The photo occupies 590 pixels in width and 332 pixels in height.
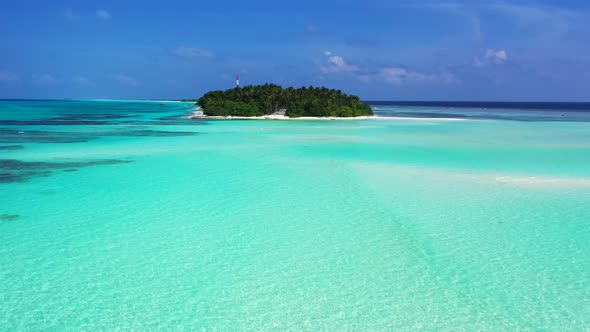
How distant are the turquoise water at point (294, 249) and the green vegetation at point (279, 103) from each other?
40.5 meters

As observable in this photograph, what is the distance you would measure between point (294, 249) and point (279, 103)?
2042 inches

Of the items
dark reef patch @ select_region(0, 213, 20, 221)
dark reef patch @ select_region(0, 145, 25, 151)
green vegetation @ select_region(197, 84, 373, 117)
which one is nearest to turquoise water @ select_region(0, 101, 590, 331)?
dark reef patch @ select_region(0, 213, 20, 221)

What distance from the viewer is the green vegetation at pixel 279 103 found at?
186 ft

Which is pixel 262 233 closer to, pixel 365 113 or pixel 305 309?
pixel 305 309

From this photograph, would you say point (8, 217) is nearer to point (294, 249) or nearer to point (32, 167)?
point (294, 249)

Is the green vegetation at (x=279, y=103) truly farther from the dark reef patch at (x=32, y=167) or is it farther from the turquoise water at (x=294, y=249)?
the turquoise water at (x=294, y=249)

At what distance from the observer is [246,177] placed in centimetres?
1511

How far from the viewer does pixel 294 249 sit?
319 inches

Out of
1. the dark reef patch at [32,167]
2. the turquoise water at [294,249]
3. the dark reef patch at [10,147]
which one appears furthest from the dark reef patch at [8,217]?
the dark reef patch at [10,147]

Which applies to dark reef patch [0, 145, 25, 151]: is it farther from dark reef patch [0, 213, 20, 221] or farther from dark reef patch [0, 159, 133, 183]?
dark reef patch [0, 213, 20, 221]

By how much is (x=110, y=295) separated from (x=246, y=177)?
9.07m

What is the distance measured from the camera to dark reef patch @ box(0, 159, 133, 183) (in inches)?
583

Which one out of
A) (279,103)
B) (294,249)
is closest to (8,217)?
(294,249)

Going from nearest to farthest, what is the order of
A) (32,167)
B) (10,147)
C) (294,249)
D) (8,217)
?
1. (294,249)
2. (8,217)
3. (32,167)
4. (10,147)
